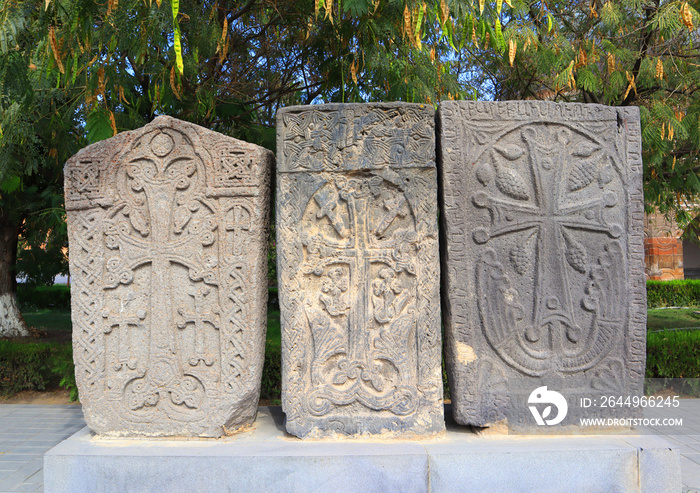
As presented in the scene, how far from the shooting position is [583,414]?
273 centimetres

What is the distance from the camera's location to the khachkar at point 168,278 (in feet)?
8.90

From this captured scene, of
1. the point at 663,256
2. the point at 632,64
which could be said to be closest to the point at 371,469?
the point at 632,64

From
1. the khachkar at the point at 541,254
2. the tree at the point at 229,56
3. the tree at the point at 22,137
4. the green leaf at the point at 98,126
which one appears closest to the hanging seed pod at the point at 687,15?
the khachkar at the point at 541,254

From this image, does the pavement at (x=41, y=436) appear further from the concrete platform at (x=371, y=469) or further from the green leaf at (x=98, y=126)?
the green leaf at (x=98, y=126)

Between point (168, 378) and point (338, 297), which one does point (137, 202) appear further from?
point (338, 297)

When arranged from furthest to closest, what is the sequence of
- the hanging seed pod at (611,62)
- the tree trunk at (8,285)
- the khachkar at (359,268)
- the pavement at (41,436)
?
the tree trunk at (8,285) → the hanging seed pod at (611,62) → the pavement at (41,436) → the khachkar at (359,268)

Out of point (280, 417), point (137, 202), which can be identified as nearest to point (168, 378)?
point (280, 417)

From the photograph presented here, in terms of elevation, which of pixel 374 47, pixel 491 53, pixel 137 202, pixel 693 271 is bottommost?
pixel 693 271

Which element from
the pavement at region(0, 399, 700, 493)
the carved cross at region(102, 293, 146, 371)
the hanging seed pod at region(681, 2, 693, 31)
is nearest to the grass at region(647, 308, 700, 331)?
the pavement at region(0, 399, 700, 493)

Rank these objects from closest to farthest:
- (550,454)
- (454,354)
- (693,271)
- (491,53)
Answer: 1. (550,454)
2. (454,354)
3. (491,53)
4. (693,271)

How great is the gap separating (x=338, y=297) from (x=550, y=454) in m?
1.29

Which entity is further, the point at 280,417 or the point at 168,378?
the point at 280,417

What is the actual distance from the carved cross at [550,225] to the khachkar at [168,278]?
1.29 meters

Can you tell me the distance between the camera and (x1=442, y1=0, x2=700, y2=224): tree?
13.1 feet
